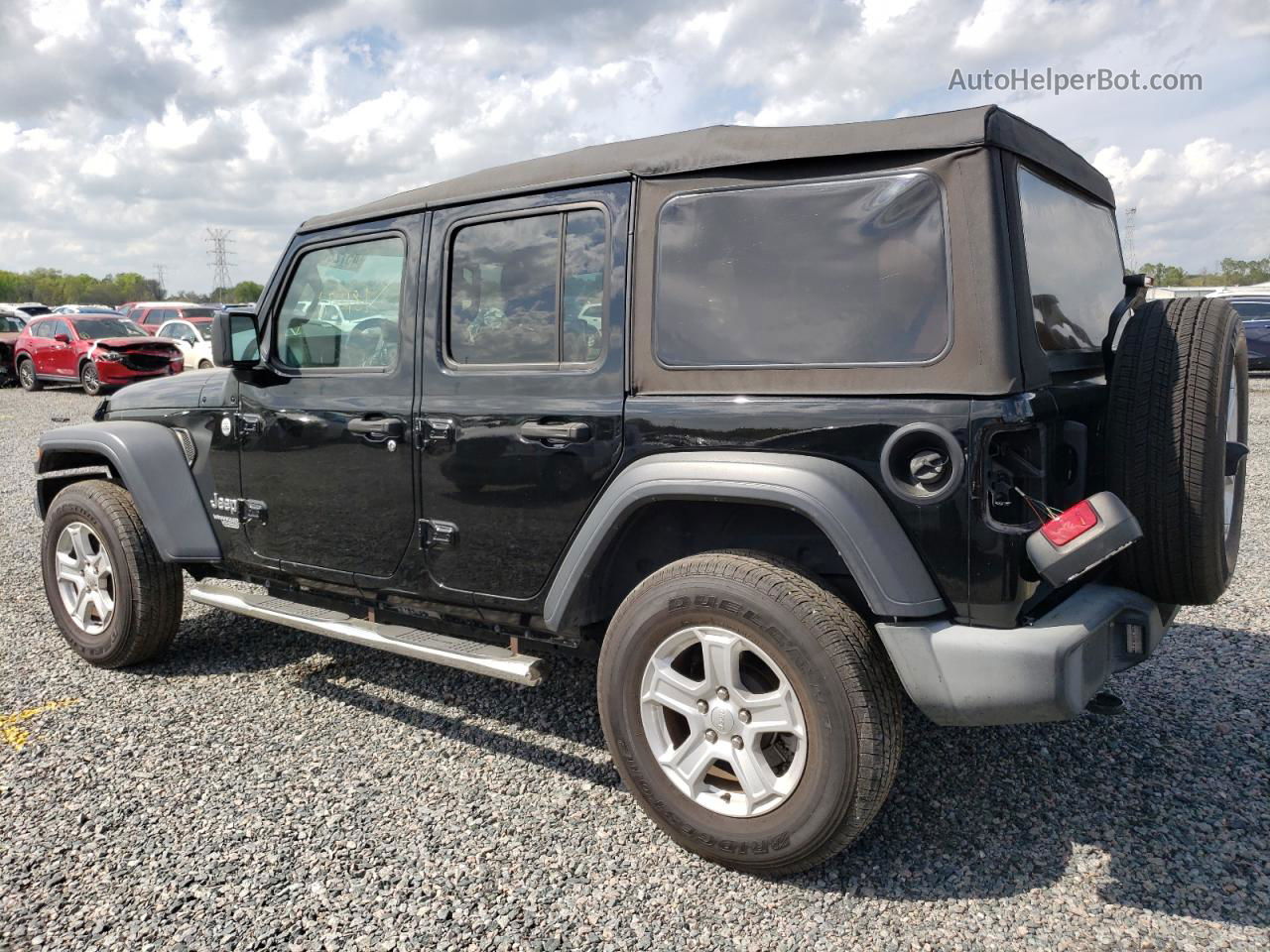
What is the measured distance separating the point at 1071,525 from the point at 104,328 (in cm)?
2009

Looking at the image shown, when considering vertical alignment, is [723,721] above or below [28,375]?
below

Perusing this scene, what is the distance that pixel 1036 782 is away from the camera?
3.12m

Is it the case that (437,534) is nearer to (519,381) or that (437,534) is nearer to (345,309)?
(519,381)

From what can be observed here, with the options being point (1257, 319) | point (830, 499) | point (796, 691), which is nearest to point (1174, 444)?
point (830, 499)

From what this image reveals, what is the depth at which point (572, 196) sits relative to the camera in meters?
3.02

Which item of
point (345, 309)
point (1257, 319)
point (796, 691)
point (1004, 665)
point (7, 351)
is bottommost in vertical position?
point (796, 691)

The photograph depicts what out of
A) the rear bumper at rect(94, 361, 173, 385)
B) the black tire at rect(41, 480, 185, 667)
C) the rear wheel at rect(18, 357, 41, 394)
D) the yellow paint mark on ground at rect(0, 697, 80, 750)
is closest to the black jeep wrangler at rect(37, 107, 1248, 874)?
the black tire at rect(41, 480, 185, 667)

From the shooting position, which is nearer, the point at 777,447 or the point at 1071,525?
the point at 1071,525

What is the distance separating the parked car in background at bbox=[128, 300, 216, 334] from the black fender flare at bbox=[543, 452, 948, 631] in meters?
22.9

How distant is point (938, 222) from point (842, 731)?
1.33 metres

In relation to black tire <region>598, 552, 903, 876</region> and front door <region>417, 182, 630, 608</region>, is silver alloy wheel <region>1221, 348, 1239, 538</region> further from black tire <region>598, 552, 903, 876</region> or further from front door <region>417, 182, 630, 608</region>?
front door <region>417, 182, 630, 608</region>

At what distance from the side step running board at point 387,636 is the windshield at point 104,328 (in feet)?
54.8

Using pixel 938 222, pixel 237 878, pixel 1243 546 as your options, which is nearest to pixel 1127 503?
pixel 938 222

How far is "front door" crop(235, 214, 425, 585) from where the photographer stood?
133 inches
